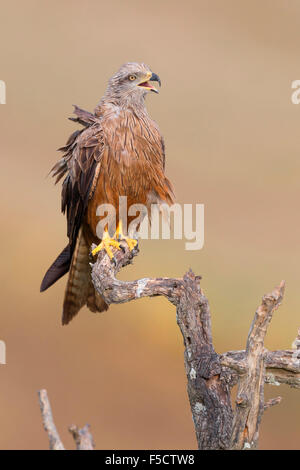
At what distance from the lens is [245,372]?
2.88 metres

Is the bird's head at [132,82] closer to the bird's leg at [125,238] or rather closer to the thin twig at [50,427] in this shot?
the bird's leg at [125,238]

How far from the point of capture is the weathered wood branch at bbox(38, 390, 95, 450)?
267 centimetres

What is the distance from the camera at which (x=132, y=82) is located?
4137 mm


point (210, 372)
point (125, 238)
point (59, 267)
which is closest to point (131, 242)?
point (125, 238)

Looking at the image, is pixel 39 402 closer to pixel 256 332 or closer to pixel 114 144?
pixel 256 332

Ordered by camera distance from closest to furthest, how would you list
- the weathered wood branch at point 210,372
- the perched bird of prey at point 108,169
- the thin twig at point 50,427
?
the thin twig at point 50,427 → the weathered wood branch at point 210,372 → the perched bird of prey at point 108,169

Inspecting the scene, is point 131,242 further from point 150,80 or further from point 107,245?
point 150,80

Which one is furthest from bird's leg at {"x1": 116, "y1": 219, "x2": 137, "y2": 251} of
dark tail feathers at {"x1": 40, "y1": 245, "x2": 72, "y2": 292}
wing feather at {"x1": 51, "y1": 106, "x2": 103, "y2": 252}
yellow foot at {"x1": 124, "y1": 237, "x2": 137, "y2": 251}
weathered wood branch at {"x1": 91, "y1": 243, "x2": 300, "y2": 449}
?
weathered wood branch at {"x1": 91, "y1": 243, "x2": 300, "y2": 449}

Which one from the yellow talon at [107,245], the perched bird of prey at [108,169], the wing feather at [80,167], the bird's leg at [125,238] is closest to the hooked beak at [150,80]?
the perched bird of prey at [108,169]

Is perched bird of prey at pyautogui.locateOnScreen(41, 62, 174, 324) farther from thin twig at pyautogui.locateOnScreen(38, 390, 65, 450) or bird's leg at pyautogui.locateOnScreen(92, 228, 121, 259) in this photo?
thin twig at pyautogui.locateOnScreen(38, 390, 65, 450)

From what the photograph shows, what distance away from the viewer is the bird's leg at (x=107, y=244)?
13.4 ft

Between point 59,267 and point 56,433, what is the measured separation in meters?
1.81

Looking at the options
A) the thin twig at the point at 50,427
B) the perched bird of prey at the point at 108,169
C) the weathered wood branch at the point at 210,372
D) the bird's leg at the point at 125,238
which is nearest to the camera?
the thin twig at the point at 50,427
